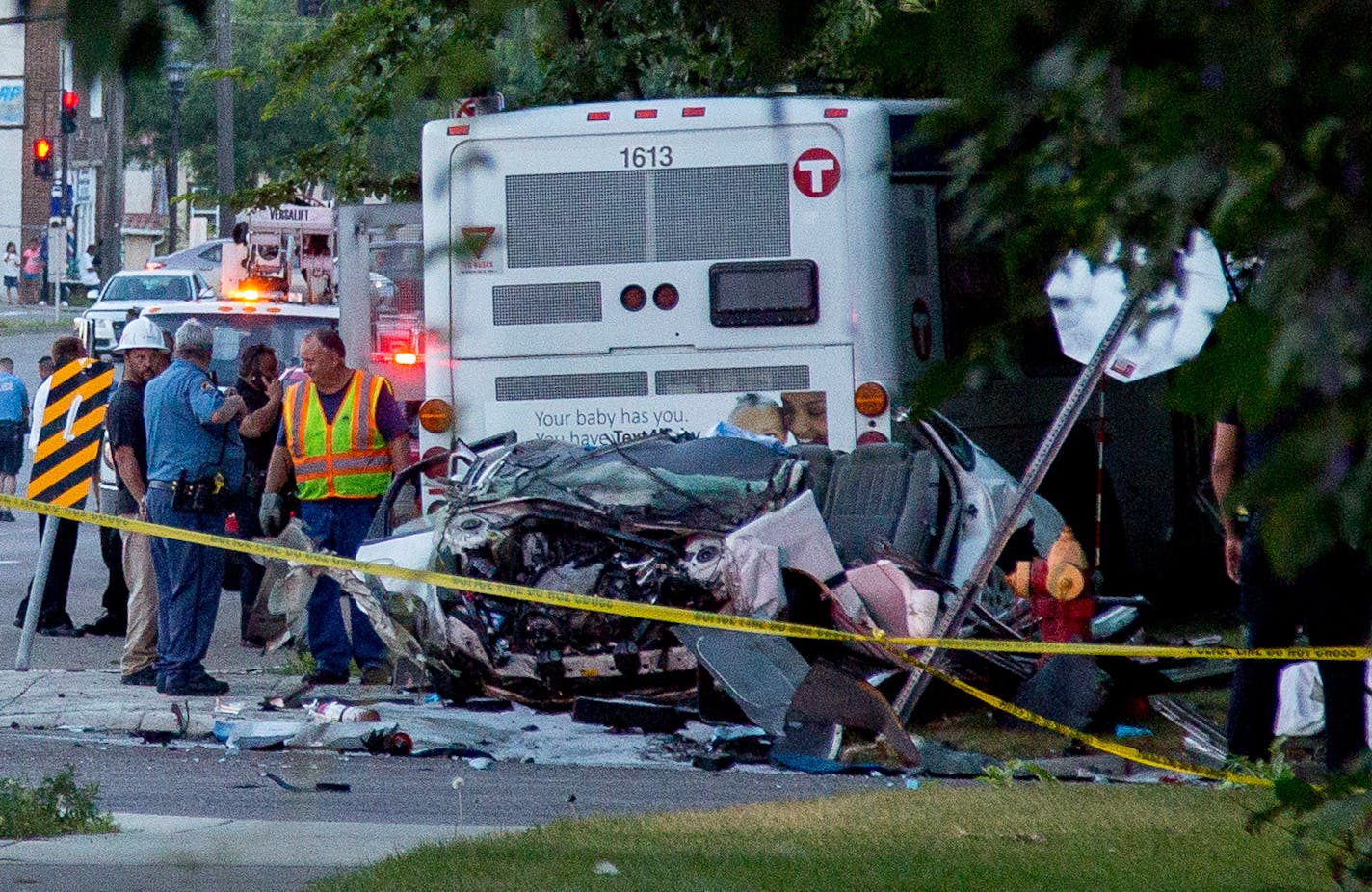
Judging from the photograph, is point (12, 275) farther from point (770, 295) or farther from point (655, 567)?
point (655, 567)

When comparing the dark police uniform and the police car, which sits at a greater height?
the police car

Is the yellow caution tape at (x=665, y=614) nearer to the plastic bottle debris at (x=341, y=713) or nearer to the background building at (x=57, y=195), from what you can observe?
the plastic bottle debris at (x=341, y=713)

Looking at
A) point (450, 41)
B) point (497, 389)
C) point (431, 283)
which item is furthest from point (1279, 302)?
point (497, 389)

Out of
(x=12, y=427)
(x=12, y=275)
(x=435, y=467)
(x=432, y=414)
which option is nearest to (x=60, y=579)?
(x=432, y=414)

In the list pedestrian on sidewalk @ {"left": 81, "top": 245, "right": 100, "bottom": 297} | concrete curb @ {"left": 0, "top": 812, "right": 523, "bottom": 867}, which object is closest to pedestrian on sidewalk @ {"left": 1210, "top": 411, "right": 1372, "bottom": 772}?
concrete curb @ {"left": 0, "top": 812, "right": 523, "bottom": 867}

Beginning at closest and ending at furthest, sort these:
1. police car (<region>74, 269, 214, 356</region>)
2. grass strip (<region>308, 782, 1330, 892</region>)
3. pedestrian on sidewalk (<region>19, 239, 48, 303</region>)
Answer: grass strip (<region>308, 782, 1330, 892</region>), police car (<region>74, 269, 214, 356</region>), pedestrian on sidewalk (<region>19, 239, 48, 303</region>)

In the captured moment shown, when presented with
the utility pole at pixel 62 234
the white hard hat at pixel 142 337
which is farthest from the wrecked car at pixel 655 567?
the utility pole at pixel 62 234

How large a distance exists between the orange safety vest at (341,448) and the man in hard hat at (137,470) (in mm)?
831

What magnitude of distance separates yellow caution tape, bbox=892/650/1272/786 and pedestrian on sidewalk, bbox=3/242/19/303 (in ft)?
172

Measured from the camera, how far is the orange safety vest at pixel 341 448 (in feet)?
35.2

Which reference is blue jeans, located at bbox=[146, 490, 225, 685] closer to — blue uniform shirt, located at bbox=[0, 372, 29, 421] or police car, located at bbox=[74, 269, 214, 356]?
blue uniform shirt, located at bbox=[0, 372, 29, 421]

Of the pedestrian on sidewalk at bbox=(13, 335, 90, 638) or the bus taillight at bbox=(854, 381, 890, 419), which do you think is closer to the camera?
the bus taillight at bbox=(854, 381, 890, 419)

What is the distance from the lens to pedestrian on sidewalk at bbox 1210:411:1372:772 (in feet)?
22.9

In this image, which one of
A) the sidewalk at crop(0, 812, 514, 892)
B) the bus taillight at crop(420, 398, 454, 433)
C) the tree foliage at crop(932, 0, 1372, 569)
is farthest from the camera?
the bus taillight at crop(420, 398, 454, 433)
